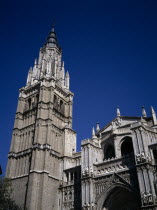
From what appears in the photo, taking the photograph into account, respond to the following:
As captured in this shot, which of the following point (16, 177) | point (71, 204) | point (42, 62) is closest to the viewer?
point (71, 204)

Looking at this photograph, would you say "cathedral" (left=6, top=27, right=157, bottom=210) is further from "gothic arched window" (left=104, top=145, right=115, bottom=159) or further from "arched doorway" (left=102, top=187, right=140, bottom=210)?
"gothic arched window" (left=104, top=145, right=115, bottom=159)

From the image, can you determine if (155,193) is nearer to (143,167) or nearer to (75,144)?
(143,167)

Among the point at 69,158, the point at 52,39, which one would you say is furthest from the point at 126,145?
the point at 52,39

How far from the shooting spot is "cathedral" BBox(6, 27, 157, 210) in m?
26.9

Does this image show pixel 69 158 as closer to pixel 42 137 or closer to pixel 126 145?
pixel 42 137

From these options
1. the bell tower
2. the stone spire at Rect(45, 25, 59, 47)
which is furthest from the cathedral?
the stone spire at Rect(45, 25, 59, 47)

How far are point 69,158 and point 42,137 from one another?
5.43 m

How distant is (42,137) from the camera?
1422 inches

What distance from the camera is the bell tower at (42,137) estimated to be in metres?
32.2

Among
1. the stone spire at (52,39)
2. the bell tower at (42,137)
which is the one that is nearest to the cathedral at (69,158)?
the bell tower at (42,137)

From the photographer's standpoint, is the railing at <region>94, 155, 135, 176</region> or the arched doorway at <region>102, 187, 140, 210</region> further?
the railing at <region>94, 155, 135, 176</region>

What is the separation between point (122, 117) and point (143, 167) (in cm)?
1131

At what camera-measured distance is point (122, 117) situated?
117 ft

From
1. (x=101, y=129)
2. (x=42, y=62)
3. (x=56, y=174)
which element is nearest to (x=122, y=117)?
(x=101, y=129)
